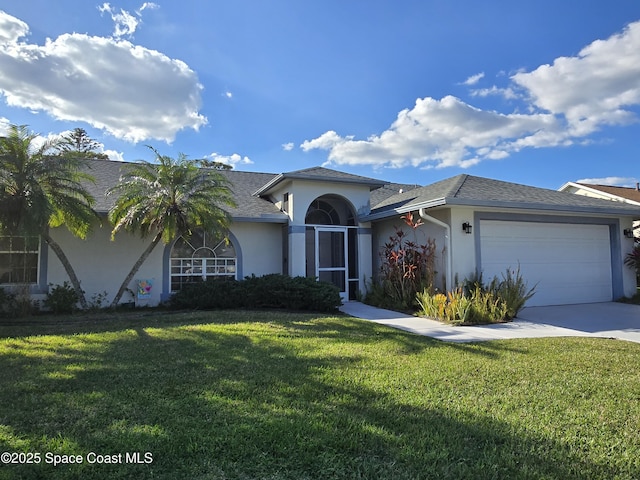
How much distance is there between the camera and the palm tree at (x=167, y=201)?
10.0m

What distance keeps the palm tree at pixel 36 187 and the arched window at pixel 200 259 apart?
10.5ft

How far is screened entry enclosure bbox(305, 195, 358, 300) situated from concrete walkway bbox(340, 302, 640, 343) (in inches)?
82.0

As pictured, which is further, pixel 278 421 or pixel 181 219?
pixel 181 219

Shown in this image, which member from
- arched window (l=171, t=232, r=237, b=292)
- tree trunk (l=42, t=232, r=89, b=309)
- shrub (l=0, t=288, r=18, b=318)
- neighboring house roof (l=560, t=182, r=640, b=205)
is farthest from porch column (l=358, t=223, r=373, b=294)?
neighboring house roof (l=560, t=182, r=640, b=205)

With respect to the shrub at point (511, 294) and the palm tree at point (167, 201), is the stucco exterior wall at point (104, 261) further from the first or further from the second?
the shrub at point (511, 294)

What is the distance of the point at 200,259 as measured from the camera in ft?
42.1

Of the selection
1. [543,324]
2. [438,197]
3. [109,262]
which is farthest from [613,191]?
[109,262]

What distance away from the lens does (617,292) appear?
1259 cm

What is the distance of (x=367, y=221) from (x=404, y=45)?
18.7 feet

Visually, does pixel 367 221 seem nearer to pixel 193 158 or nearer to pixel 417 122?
pixel 193 158

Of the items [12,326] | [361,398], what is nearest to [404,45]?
[361,398]

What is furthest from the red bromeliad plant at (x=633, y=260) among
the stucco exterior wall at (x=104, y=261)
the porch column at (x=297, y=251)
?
the stucco exterior wall at (x=104, y=261)

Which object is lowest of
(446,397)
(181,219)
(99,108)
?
(446,397)

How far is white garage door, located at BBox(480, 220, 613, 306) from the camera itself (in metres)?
11.1
